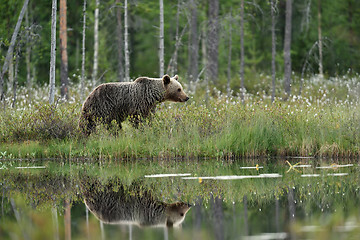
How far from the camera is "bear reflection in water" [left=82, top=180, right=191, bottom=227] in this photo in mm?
6595

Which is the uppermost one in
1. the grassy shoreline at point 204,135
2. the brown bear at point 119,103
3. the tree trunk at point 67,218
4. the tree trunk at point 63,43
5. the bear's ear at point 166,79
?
the tree trunk at point 63,43

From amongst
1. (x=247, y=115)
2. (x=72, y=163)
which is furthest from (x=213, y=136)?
(x=72, y=163)

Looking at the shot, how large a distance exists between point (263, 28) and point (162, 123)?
908 inches

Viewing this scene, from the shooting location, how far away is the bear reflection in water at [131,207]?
21.6 feet

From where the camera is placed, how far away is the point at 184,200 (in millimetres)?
7848

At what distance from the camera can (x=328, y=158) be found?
12758mm

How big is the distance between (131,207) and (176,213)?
2.50 ft

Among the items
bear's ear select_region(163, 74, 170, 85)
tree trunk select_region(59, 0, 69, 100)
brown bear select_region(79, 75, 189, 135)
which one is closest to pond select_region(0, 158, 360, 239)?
brown bear select_region(79, 75, 189, 135)

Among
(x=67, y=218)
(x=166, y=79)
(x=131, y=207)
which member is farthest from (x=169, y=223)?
(x=166, y=79)

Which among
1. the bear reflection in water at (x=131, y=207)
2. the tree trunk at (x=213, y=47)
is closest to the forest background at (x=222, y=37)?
the tree trunk at (x=213, y=47)

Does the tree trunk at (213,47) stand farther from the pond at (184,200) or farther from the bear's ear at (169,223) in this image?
the bear's ear at (169,223)

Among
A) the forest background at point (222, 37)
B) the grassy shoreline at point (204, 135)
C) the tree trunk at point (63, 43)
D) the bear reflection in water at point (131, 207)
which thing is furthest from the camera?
the forest background at point (222, 37)

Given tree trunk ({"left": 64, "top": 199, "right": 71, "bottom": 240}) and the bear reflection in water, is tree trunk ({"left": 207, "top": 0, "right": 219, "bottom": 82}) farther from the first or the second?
tree trunk ({"left": 64, "top": 199, "right": 71, "bottom": 240})

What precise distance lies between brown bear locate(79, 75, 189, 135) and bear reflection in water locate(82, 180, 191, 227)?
5171 mm
